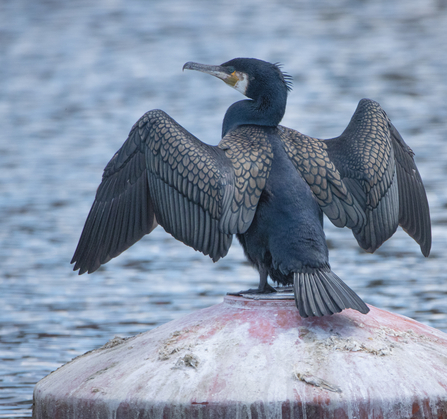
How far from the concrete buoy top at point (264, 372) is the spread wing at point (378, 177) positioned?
564 mm

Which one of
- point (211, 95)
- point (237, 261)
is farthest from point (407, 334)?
point (211, 95)

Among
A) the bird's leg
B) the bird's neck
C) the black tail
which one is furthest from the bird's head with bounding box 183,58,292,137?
the black tail

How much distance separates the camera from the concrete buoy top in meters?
3.54

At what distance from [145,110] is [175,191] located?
12445 millimetres

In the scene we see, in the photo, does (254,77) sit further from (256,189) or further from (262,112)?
(256,189)

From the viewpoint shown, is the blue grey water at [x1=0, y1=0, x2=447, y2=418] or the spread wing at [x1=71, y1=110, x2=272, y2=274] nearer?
the spread wing at [x1=71, y1=110, x2=272, y2=274]

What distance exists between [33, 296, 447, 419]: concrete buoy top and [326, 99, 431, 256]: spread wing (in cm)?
56

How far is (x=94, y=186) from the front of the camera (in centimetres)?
1240

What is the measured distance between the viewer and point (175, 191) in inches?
169

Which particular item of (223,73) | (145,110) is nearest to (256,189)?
(223,73)

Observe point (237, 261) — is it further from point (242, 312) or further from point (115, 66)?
point (115, 66)

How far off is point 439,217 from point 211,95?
27.2 feet

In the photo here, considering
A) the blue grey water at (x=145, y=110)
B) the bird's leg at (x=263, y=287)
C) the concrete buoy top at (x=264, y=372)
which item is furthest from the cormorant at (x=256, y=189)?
the blue grey water at (x=145, y=110)

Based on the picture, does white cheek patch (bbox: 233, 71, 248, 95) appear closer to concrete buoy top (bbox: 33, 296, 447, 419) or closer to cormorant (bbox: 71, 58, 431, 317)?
cormorant (bbox: 71, 58, 431, 317)
